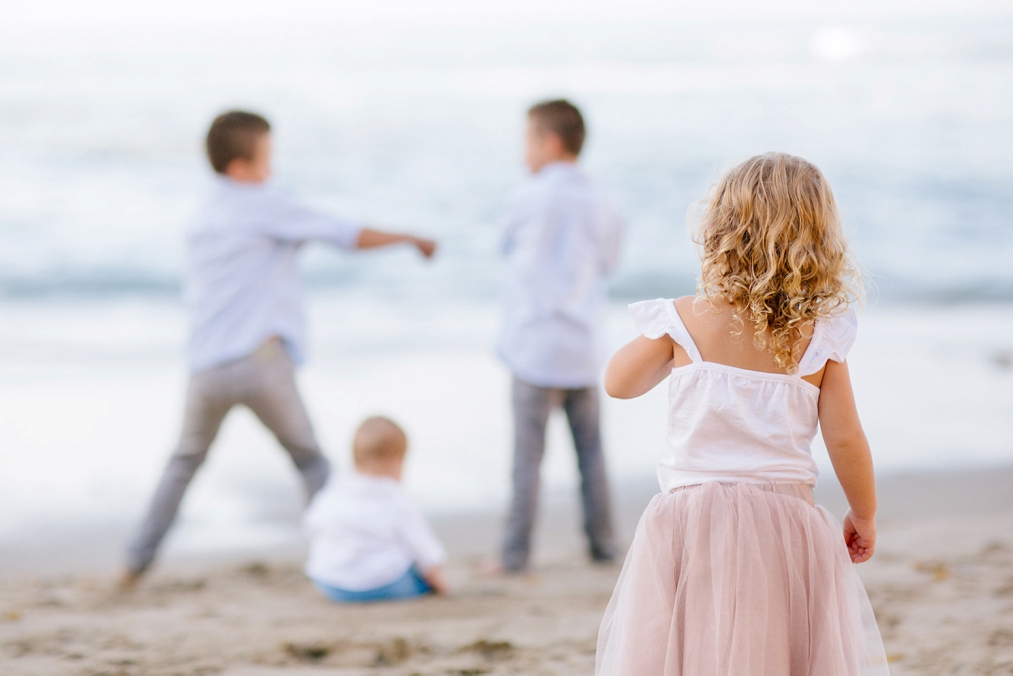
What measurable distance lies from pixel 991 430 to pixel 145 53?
19765mm

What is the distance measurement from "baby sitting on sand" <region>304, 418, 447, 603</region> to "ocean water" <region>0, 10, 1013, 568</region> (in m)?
0.86

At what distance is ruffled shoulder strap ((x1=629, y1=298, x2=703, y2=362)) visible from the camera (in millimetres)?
1806

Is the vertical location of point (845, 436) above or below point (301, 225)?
below

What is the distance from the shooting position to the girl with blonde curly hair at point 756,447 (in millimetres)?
1758

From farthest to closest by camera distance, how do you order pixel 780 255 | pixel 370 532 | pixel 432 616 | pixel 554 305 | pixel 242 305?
1. pixel 554 305
2. pixel 242 305
3. pixel 370 532
4. pixel 432 616
5. pixel 780 255

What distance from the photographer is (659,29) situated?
24.2 metres

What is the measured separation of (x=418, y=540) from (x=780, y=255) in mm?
2013

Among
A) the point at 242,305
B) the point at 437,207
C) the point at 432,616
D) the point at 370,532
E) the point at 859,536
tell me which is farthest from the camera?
the point at 437,207

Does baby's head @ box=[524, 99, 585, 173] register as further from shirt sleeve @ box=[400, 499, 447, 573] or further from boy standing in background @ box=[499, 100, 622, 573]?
shirt sleeve @ box=[400, 499, 447, 573]

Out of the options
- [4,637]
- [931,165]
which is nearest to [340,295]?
[4,637]

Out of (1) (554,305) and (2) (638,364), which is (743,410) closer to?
(2) (638,364)

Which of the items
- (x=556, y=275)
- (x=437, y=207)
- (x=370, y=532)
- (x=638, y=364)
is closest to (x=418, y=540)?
(x=370, y=532)

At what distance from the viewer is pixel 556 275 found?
145 inches

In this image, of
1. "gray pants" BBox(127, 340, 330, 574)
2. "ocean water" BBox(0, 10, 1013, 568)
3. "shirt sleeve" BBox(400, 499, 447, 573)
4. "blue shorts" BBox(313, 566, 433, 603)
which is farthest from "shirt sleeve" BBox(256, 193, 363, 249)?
"ocean water" BBox(0, 10, 1013, 568)
